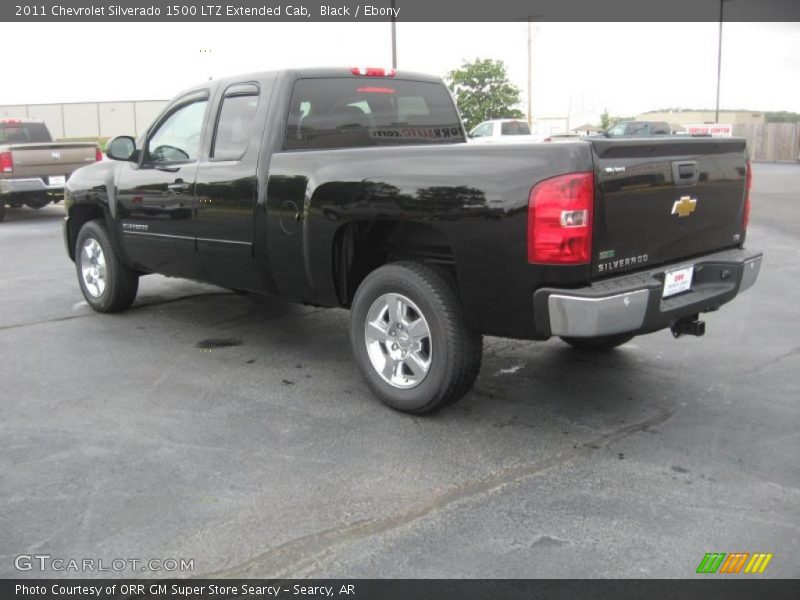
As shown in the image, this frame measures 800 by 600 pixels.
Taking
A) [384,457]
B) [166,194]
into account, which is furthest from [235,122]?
[384,457]

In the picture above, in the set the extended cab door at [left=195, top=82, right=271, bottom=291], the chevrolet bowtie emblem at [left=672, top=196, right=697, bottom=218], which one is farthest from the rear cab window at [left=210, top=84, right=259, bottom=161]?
the chevrolet bowtie emblem at [left=672, top=196, right=697, bottom=218]

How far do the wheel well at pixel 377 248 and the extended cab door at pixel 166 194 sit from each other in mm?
1480

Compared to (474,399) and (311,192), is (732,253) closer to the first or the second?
(474,399)

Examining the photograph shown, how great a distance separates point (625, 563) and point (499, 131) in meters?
25.6

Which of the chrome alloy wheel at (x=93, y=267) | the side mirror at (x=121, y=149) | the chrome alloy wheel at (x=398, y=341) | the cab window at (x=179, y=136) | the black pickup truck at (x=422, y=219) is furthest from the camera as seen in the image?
the chrome alloy wheel at (x=93, y=267)

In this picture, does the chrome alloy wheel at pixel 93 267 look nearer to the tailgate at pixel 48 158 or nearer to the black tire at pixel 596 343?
the black tire at pixel 596 343

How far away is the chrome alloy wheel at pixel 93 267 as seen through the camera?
23.0 feet

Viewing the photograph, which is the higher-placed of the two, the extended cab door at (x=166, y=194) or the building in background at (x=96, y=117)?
the building in background at (x=96, y=117)

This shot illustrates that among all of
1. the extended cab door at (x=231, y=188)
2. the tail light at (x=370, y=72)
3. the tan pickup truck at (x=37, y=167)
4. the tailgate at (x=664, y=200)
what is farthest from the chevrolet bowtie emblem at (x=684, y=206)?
the tan pickup truck at (x=37, y=167)

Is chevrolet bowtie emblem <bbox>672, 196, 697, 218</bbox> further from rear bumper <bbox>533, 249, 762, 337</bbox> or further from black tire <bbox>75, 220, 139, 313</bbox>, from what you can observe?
black tire <bbox>75, 220, 139, 313</bbox>

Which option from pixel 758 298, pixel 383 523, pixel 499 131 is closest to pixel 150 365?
pixel 383 523

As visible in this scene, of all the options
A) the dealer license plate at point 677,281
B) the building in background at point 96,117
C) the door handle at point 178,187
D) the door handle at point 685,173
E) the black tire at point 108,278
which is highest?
the building in background at point 96,117

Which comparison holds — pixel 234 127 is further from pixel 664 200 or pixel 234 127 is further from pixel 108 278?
pixel 664 200

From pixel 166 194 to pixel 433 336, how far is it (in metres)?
2.76
